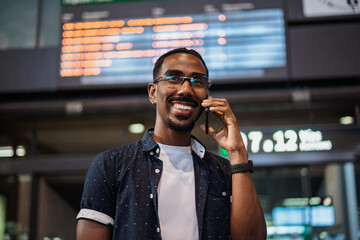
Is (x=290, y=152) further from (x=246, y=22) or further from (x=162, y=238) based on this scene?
(x=162, y=238)

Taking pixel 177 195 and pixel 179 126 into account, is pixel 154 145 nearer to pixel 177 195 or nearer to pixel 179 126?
pixel 179 126

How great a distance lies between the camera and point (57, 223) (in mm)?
5344

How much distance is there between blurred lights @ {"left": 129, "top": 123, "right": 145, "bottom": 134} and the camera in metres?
5.43

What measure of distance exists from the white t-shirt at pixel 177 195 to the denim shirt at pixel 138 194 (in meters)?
0.02

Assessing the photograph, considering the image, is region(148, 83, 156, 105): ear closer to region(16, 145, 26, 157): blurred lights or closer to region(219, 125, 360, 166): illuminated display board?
region(219, 125, 360, 166): illuminated display board

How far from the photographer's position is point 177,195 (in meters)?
1.66

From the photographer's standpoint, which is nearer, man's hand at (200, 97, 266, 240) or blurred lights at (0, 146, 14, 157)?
man's hand at (200, 97, 266, 240)

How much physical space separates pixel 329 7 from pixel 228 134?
3446 millimetres

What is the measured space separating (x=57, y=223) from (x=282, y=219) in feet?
8.86

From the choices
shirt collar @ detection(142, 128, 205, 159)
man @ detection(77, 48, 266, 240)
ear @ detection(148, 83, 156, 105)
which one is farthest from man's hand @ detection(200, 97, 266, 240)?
ear @ detection(148, 83, 156, 105)

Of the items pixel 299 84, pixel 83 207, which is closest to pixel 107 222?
pixel 83 207

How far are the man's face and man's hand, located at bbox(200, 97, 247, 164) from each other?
0.05 m

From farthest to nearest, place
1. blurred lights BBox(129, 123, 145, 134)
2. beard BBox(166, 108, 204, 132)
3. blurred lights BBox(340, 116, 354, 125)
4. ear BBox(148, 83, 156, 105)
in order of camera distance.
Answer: blurred lights BBox(129, 123, 145, 134), blurred lights BBox(340, 116, 354, 125), ear BBox(148, 83, 156, 105), beard BBox(166, 108, 204, 132)

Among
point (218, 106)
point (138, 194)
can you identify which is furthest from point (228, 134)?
point (138, 194)
